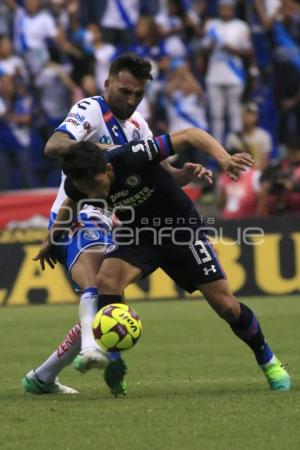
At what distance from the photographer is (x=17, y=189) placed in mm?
19750

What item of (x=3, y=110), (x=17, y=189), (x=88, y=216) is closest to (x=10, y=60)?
(x=3, y=110)

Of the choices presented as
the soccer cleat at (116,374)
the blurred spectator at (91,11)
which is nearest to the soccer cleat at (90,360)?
the soccer cleat at (116,374)

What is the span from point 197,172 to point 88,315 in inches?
47.0

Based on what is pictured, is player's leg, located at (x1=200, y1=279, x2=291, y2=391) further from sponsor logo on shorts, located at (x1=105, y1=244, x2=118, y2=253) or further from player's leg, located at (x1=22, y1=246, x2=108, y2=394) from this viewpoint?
A: player's leg, located at (x1=22, y1=246, x2=108, y2=394)

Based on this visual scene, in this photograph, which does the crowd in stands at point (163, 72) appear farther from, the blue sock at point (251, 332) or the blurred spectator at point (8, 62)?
the blue sock at point (251, 332)

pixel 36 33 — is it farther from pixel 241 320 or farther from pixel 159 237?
pixel 241 320

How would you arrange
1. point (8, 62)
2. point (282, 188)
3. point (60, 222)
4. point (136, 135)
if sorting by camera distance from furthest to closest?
point (8, 62) < point (282, 188) < point (136, 135) < point (60, 222)

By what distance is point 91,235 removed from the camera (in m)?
8.61

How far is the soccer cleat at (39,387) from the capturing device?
856 cm

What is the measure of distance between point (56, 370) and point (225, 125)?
456 inches

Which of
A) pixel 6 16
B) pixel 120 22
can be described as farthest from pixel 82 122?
pixel 6 16

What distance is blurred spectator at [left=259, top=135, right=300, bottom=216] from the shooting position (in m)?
17.1

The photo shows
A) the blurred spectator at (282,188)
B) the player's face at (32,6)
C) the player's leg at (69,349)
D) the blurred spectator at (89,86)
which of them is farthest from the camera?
the player's face at (32,6)

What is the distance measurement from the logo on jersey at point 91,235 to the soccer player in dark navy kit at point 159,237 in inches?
9.6
